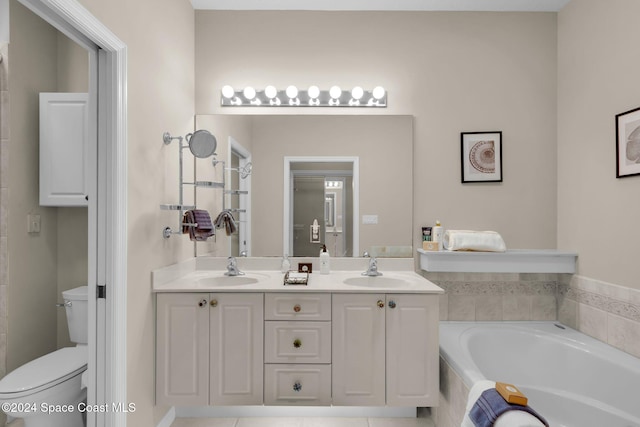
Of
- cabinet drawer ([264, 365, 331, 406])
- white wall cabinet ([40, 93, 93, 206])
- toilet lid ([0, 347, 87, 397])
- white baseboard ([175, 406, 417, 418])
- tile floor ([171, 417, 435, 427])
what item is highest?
white wall cabinet ([40, 93, 93, 206])

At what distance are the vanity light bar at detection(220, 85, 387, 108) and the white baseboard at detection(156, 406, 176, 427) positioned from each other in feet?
6.75

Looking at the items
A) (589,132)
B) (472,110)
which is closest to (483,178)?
(472,110)

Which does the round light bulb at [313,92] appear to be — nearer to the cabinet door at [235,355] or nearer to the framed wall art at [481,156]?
the framed wall art at [481,156]

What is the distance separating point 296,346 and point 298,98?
1.67 m

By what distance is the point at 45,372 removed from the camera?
167cm

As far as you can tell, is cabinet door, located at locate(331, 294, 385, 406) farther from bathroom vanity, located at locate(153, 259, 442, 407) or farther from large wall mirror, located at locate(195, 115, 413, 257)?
large wall mirror, located at locate(195, 115, 413, 257)

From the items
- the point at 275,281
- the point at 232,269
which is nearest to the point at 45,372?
the point at 232,269

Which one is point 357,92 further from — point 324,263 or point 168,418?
point 168,418

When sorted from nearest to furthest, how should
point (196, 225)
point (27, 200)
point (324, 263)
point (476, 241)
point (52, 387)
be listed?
point (52, 387)
point (27, 200)
point (196, 225)
point (476, 241)
point (324, 263)

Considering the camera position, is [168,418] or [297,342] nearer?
[297,342]

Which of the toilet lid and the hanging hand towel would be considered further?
the hanging hand towel

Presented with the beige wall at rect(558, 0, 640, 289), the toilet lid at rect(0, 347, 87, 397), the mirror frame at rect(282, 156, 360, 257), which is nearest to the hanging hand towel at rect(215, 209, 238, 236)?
the mirror frame at rect(282, 156, 360, 257)

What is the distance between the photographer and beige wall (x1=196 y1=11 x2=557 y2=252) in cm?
254

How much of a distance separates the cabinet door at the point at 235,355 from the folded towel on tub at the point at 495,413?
110 cm
